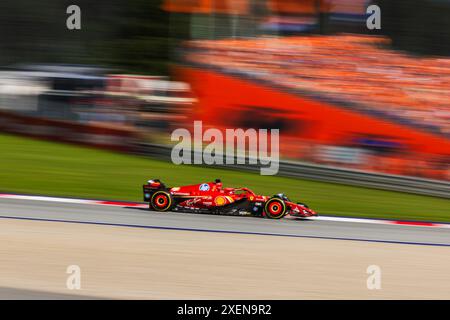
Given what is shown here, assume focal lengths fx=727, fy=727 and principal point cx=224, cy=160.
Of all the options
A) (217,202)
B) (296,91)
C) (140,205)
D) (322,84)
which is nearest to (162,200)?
(217,202)

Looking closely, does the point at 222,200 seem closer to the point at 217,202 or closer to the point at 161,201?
the point at 217,202

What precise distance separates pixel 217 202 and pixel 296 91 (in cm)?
668

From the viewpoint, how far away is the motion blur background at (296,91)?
14414mm

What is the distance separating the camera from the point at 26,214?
927cm

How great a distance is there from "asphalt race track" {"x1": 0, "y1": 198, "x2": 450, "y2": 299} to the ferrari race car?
119 millimetres

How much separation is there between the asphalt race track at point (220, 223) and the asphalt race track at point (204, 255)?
1 centimetres

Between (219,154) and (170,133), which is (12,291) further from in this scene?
(170,133)

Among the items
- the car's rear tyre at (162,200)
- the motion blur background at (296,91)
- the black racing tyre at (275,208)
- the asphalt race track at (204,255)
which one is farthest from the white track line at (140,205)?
the motion blur background at (296,91)

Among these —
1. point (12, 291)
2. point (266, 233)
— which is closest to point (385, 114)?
point (266, 233)

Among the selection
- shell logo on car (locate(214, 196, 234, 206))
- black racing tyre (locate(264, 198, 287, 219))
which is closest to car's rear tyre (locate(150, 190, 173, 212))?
Answer: shell logo on car (locate(214, 196, 234, 206))

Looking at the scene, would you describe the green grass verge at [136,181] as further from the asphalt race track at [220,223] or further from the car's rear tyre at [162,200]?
the car's rear tyre at [162,200]

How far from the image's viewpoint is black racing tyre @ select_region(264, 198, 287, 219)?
944 centimetres

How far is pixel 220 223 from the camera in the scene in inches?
360

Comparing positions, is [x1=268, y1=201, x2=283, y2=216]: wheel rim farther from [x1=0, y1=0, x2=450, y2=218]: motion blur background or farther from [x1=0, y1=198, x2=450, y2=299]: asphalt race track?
[x1=0, y1=0, x2=450, y2=218]: motion blur background
